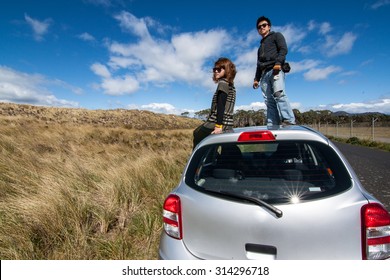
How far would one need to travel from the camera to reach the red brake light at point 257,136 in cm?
176

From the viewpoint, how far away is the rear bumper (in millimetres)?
1629

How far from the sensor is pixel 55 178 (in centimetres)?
445

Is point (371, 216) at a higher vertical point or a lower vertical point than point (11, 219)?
higher

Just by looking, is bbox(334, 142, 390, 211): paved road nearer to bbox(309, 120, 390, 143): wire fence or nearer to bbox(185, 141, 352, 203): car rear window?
bbox(185, 141, 352, 203): car rear window

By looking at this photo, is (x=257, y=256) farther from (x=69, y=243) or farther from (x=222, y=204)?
(x=69, y=243)

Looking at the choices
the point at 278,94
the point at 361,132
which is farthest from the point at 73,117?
the point at 278,94

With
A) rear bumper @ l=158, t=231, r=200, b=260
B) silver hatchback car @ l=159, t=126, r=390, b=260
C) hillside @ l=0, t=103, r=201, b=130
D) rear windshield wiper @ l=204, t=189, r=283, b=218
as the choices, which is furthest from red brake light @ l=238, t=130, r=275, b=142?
hillside @ l=0, t=103, r=201, b=130

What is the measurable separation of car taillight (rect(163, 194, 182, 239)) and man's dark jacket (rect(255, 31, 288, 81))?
341 centimetres

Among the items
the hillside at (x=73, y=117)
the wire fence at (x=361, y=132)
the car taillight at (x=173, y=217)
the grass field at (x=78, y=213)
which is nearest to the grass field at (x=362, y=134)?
the wire fence at (x=361, y=132)

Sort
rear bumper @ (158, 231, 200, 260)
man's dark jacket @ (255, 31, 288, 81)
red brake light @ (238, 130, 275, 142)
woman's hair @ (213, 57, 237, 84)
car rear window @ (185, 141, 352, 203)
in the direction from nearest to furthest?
car rear window @ (185, 141, 352, 203) → rear bumper @ (158, 231, 200, 260) → red brake light @ (238, 130, 275, 142) → woman's hair @ (213, 57, 237, 84) → man's dark jacket @ (255, 31, 288, 81)

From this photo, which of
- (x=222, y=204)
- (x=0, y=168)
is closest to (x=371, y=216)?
(x=222, y=204)

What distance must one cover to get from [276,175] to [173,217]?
0.79 meters

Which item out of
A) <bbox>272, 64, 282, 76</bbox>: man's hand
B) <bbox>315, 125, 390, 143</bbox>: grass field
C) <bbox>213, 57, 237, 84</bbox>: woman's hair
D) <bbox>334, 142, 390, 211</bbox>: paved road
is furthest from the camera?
<bbox>315, 125, 390, 143</bbox>: grass field
